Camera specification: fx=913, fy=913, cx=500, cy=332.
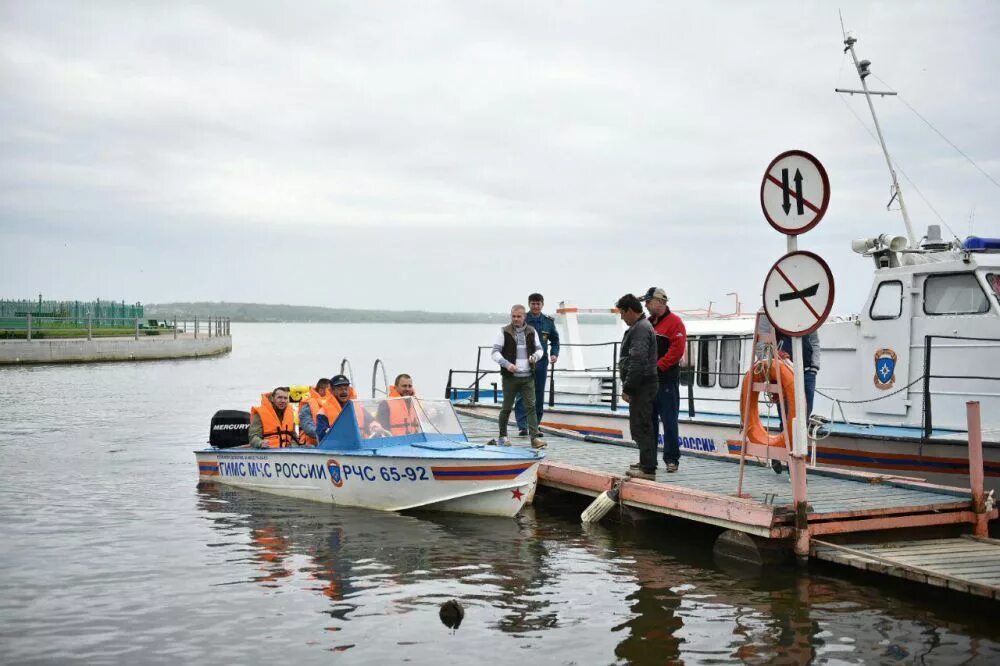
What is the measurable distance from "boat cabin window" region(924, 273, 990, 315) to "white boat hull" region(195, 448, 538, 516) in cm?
642

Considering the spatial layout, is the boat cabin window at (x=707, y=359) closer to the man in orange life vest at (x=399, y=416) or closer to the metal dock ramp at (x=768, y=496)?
the metal dock ramp at (x=768, y=496)

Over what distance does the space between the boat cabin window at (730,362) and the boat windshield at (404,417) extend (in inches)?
225

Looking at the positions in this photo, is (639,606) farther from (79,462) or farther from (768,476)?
(79,462)

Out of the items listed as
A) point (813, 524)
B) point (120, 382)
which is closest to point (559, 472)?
point (813, 524)

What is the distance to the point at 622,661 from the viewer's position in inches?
276

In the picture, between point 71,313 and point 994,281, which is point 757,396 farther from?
point 71,313

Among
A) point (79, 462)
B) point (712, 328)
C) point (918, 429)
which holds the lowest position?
point (79, 462)

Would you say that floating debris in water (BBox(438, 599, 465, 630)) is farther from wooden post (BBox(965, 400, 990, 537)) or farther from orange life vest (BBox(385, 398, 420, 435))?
wooden post (BBox(965, 400, 990, 537))

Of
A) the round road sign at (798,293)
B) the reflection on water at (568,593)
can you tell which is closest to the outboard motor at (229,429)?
the reflection on water at (568,593)

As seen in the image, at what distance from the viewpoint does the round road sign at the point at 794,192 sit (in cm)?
791

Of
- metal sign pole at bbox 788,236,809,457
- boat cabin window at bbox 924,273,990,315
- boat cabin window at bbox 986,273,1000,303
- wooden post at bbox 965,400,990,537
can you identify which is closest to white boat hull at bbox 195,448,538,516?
metal sign pole at bbox 788,236,809,457

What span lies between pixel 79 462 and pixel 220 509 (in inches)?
269

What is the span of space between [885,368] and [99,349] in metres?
48.4

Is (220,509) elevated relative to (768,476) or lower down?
lower down
